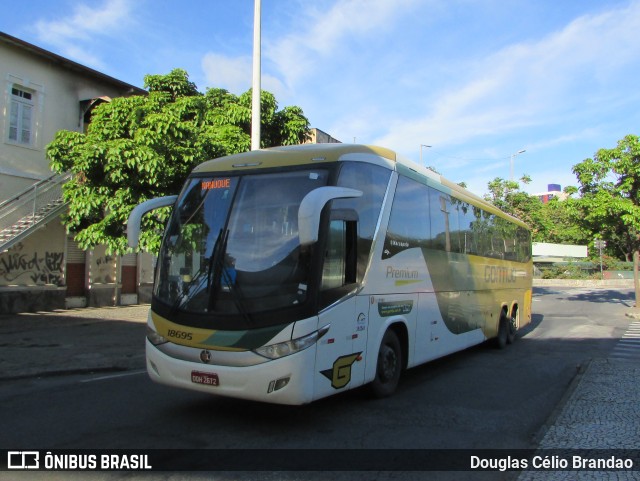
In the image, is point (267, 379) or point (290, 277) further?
point (290, 277)

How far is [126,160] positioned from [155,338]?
8.63 meters

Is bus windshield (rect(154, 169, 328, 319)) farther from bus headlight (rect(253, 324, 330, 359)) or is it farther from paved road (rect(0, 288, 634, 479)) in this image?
paved road (rect(0, 288, 634, 479))

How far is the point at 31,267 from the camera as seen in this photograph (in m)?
16.1

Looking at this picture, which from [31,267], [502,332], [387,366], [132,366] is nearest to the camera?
[387,366]

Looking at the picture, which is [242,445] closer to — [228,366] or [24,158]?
[228,366]

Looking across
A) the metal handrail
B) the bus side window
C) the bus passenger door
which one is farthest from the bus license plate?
the metal handrail

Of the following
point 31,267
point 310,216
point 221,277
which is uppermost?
point 310,216

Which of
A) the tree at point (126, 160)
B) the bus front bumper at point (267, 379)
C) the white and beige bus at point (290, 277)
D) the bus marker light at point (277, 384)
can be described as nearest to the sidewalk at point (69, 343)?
the tree at point (126, 160)

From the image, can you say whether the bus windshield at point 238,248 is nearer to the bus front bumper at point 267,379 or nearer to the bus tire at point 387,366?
the bus front bumper at point 267,379

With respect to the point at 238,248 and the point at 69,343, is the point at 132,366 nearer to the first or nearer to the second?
the point at 69,343

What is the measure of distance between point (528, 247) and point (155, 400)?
1273 cm

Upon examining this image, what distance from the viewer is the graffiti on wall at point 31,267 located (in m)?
15.4

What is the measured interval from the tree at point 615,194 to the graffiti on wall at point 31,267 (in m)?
19.8

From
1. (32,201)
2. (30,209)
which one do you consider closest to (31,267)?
(30,209)
